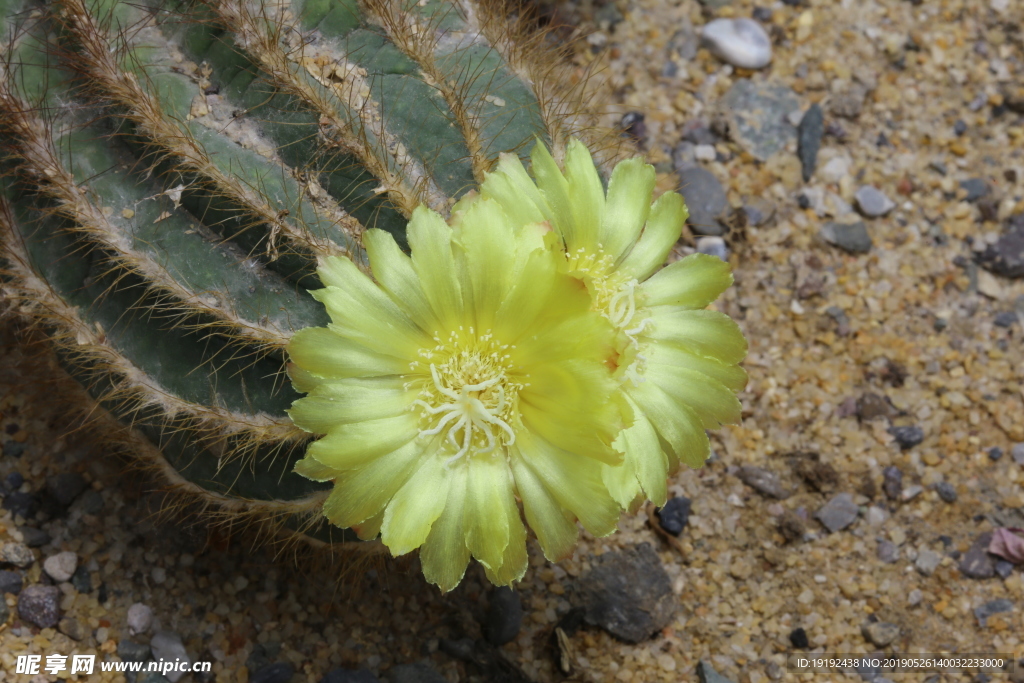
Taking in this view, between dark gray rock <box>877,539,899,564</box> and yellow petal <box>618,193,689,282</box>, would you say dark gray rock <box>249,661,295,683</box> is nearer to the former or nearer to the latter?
yellow petal <box>618,193,689,282</box>

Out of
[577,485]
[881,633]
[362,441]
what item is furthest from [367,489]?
[881,633]

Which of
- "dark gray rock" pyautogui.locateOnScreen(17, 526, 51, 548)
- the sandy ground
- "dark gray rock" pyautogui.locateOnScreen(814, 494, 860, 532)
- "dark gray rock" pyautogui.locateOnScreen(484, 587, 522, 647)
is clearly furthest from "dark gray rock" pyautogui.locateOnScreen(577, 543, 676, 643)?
"dark gray rock" pyautogui.locateOnScreen(17, 526, 51, 548)

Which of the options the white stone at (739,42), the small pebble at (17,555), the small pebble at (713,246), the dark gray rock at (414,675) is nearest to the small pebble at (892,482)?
the small pebble at (713,246)

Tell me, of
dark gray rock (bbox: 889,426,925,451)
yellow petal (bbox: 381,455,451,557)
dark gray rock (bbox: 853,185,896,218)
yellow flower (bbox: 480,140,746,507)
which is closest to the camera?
yellow petal (bbox: 381,455,451,557)

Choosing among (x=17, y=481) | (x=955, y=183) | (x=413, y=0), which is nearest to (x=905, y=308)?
(x=955, y=183)

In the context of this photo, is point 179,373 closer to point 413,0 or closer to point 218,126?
point 218,126

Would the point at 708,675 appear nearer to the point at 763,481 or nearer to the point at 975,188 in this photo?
the point at 763,481

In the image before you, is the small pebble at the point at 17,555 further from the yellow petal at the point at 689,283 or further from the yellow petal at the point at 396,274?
the yellow petal at the point at 689,283
